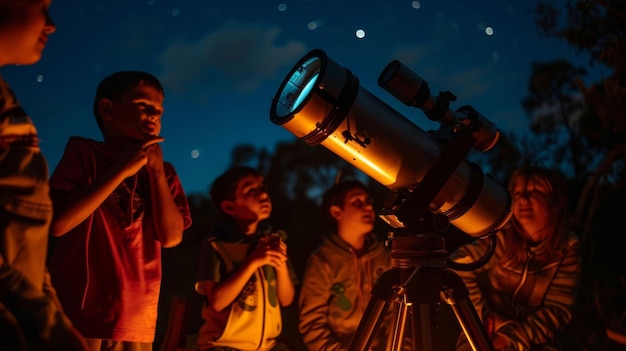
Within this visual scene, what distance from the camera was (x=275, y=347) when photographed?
2822 millimetres

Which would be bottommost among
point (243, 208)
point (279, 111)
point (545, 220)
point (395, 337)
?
point (395, 337)

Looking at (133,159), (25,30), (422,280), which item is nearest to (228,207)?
(133,159)

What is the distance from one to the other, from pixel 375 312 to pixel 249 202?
3.96 feet

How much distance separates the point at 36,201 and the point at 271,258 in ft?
5.40

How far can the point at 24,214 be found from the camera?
1.08 metres

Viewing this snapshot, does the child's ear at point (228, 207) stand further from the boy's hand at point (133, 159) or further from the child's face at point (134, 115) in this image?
the boy's hand at point (133, 159)

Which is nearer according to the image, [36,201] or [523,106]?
[36,201]

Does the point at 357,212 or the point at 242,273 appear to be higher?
the point at 357,212

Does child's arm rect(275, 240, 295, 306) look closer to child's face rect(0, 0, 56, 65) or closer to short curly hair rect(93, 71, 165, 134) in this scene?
short curly hair rect(93, 71, 165, 134)

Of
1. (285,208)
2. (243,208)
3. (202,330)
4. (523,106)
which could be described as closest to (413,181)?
(243,208)

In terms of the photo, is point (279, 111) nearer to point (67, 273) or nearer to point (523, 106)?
point (67, 273)

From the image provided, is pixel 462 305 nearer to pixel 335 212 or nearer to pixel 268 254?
pixel 268 254

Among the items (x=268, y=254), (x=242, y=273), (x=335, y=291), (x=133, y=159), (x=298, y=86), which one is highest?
(x=298, y=86)

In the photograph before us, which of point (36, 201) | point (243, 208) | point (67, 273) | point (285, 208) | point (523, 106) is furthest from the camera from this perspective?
point (523, 106)
